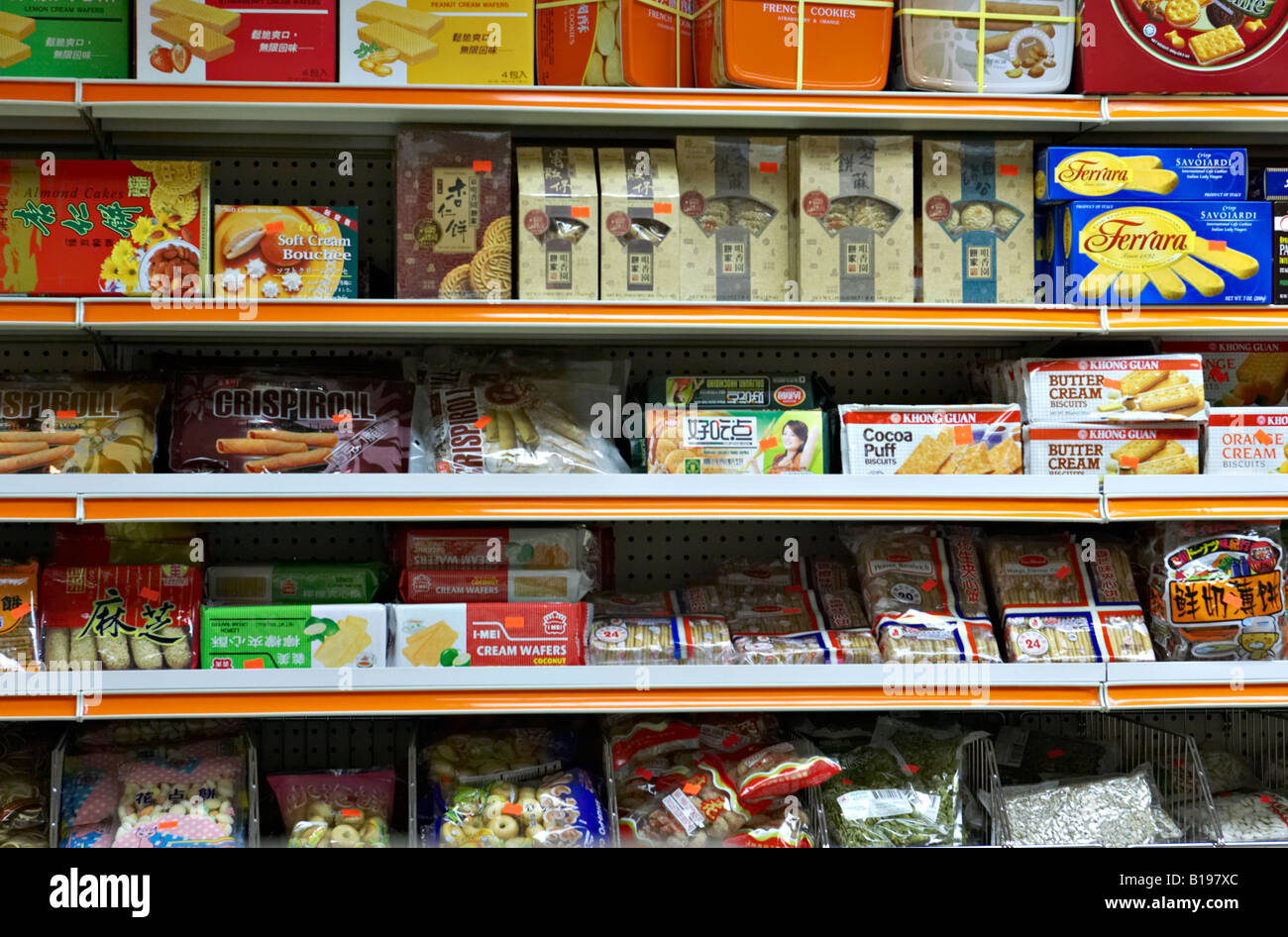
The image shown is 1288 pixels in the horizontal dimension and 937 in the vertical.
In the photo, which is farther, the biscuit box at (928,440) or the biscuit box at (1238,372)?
the biscuit box at (1238,372)

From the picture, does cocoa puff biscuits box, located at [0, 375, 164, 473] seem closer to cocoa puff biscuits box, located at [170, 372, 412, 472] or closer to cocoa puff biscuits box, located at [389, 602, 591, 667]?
cocoa puff biscuits box, located at [170, 372, 412, 472]

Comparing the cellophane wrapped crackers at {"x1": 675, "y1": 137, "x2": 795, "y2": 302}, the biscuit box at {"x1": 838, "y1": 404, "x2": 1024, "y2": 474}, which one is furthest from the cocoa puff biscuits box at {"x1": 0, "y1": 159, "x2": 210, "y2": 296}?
the biscuit box at {"x1": 838, "y1": 404, "x2": 1024, "y2": 474}

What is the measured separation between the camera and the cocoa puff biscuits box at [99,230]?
2.30 meters

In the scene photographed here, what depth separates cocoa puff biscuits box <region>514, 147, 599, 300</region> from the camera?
7.80ft

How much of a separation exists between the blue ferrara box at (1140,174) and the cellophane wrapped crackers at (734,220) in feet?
2.09

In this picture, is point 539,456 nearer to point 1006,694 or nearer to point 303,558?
point 303,558

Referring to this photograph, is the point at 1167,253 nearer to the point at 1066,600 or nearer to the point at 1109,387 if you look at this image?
the point at 1109,387

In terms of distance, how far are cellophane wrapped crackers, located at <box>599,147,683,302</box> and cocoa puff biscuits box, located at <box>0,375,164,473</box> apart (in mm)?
1109

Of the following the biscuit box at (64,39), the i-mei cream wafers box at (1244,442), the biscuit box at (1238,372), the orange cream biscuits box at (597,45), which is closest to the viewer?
the biscuit box at (64,39)

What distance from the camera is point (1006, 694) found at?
241 cm

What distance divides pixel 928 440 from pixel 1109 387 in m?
0.46

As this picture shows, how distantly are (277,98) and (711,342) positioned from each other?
1213 mm

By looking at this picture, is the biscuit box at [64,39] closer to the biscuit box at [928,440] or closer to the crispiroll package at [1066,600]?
the biscuit box at [928,440]

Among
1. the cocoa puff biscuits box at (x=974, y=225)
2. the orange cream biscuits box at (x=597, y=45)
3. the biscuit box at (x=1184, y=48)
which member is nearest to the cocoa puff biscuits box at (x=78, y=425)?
the orange cream biscuits box at (x=597, y=45)
